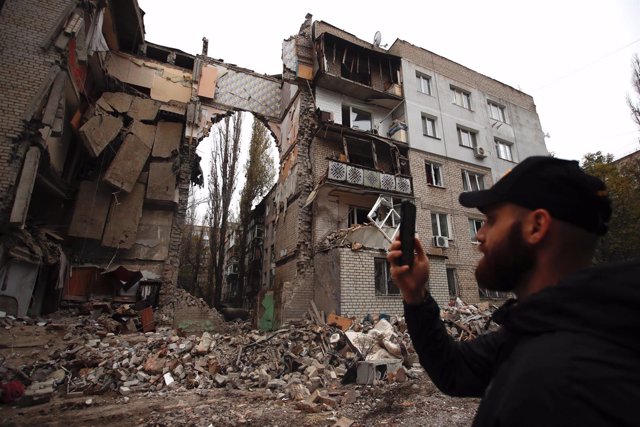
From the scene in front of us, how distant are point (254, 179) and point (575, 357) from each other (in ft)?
78.5

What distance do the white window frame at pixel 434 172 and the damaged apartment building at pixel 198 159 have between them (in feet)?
0.39

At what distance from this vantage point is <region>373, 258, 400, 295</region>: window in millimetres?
11969

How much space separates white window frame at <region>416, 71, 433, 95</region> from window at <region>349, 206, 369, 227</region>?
892cm

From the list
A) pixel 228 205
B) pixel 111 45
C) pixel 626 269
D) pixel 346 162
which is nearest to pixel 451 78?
pixel 346 162

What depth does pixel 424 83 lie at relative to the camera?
18.3 m

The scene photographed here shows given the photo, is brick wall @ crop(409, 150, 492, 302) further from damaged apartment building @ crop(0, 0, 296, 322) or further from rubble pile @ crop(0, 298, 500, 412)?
damaged apartment building @ crop(0, 0, 296, 322)

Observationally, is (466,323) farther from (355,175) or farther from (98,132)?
(98,132)

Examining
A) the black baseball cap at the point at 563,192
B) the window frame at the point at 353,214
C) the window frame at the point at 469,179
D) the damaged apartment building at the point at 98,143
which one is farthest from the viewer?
the window frame at the point at 469,179

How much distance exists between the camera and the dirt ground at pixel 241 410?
412cm

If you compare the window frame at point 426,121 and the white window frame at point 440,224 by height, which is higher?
the window frame at point 426,121

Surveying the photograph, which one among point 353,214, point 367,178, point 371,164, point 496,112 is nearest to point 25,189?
point 353,214

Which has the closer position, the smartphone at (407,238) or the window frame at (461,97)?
the smartphone at (407,238)

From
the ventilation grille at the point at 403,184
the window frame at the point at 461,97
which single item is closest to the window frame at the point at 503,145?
the window frame at the point at 461,97

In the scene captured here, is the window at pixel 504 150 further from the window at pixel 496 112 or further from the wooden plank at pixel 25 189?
the wooden plank at pixel 25 189
